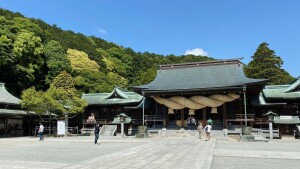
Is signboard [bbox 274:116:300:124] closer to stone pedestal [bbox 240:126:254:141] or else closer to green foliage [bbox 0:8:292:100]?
stone pedestal [bbox 240:126:254:141]

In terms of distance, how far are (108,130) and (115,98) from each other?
5139 millimetres

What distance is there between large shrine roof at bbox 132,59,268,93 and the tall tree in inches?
1080

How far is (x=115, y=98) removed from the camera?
39094 mm

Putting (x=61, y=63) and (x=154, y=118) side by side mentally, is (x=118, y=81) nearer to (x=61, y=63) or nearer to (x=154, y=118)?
(x=61, y=63)

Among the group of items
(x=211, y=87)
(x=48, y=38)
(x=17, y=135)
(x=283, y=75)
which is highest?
(x=48, y=38)

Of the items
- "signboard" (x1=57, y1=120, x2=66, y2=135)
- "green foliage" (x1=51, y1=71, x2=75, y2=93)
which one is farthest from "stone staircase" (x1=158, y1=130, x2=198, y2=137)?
"green foliage" (x1=51, y1=71, x2=75, y2=93)

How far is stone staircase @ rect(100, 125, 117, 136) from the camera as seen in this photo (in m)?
35.1

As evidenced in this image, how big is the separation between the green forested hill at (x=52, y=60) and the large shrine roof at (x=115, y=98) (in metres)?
16.1

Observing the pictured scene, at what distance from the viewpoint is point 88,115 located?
40.6 meters

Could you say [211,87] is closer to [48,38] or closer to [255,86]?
[255,86]

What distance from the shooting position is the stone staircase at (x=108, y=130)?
35.1m

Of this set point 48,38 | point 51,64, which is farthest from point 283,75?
point 48,38

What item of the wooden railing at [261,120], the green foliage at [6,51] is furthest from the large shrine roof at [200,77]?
the green foliage at [6,51]

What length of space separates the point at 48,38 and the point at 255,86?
162 ft
